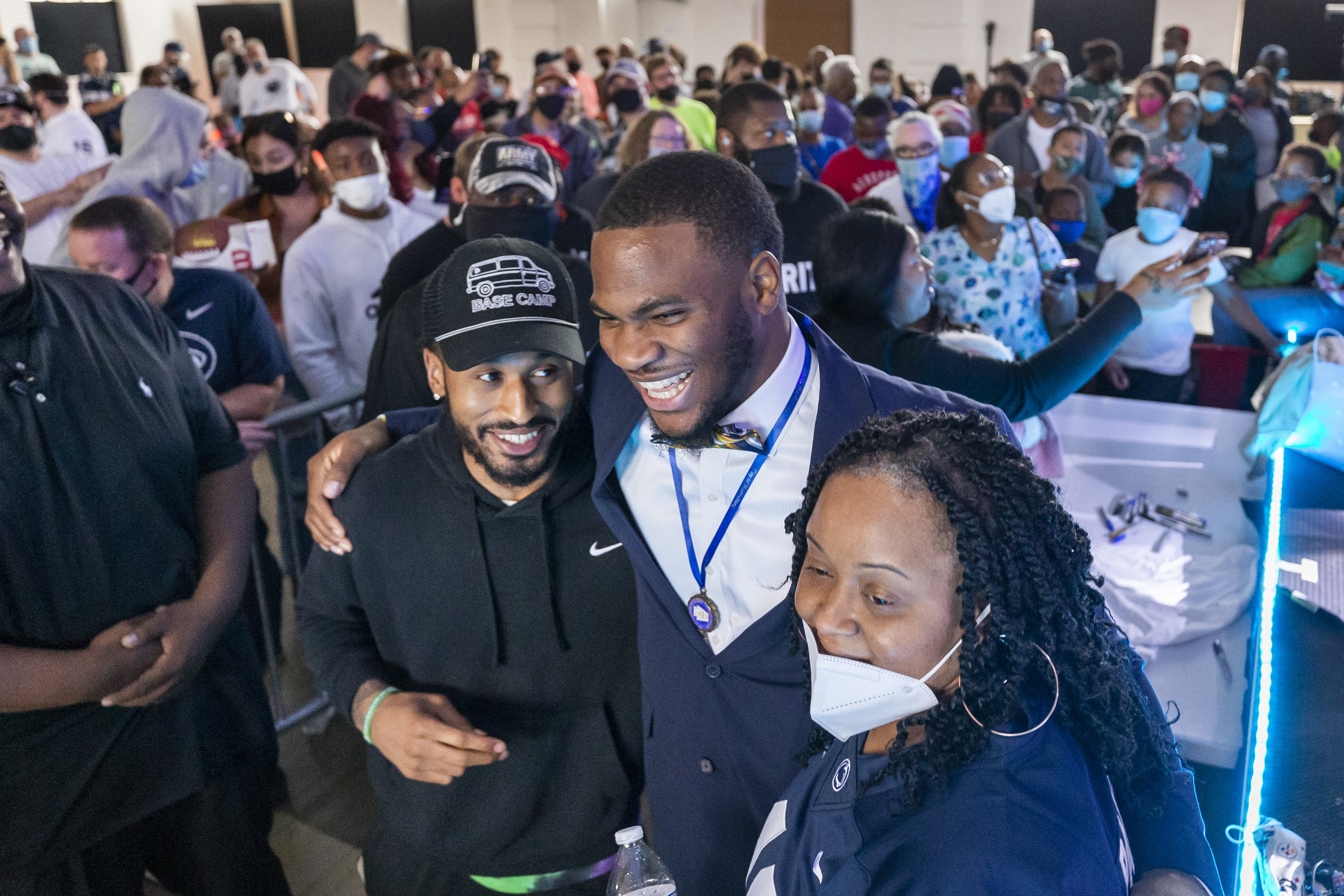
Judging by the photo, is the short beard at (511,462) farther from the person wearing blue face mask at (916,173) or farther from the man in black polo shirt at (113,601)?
the person wearing blue face mask at (916,173)

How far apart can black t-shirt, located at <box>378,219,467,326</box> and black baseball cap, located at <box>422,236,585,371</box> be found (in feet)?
5.34

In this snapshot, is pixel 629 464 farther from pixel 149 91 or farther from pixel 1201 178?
pixel 1201 178

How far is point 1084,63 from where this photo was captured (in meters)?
16.9

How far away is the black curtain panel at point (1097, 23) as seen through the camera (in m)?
16.6

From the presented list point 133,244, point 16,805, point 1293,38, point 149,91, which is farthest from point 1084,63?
point 16,805

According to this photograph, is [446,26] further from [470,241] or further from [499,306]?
[499,306]

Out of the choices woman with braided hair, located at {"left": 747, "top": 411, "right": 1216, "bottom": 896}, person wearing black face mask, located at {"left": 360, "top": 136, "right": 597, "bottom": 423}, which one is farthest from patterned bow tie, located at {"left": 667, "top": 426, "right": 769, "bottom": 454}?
person wearing black face mask, located at {"left": 360, "top": 136, "right": 597, "bottom": 423}

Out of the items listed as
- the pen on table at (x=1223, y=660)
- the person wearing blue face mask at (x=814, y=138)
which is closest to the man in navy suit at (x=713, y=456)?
the pen on table at (x=1223, y=660)

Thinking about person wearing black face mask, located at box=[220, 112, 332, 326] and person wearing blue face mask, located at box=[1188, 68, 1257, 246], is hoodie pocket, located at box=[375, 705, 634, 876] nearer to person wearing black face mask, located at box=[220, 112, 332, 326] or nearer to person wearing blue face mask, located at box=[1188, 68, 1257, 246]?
person wearing black face mask, located at box=[220, 112, 332, 326]

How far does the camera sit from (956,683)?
48.4 inches

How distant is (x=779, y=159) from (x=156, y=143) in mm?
3001

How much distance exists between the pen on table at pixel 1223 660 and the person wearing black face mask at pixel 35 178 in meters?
5.42

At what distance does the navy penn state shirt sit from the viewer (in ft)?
3.41

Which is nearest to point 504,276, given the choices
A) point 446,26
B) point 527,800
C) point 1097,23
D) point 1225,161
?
point 527,800
